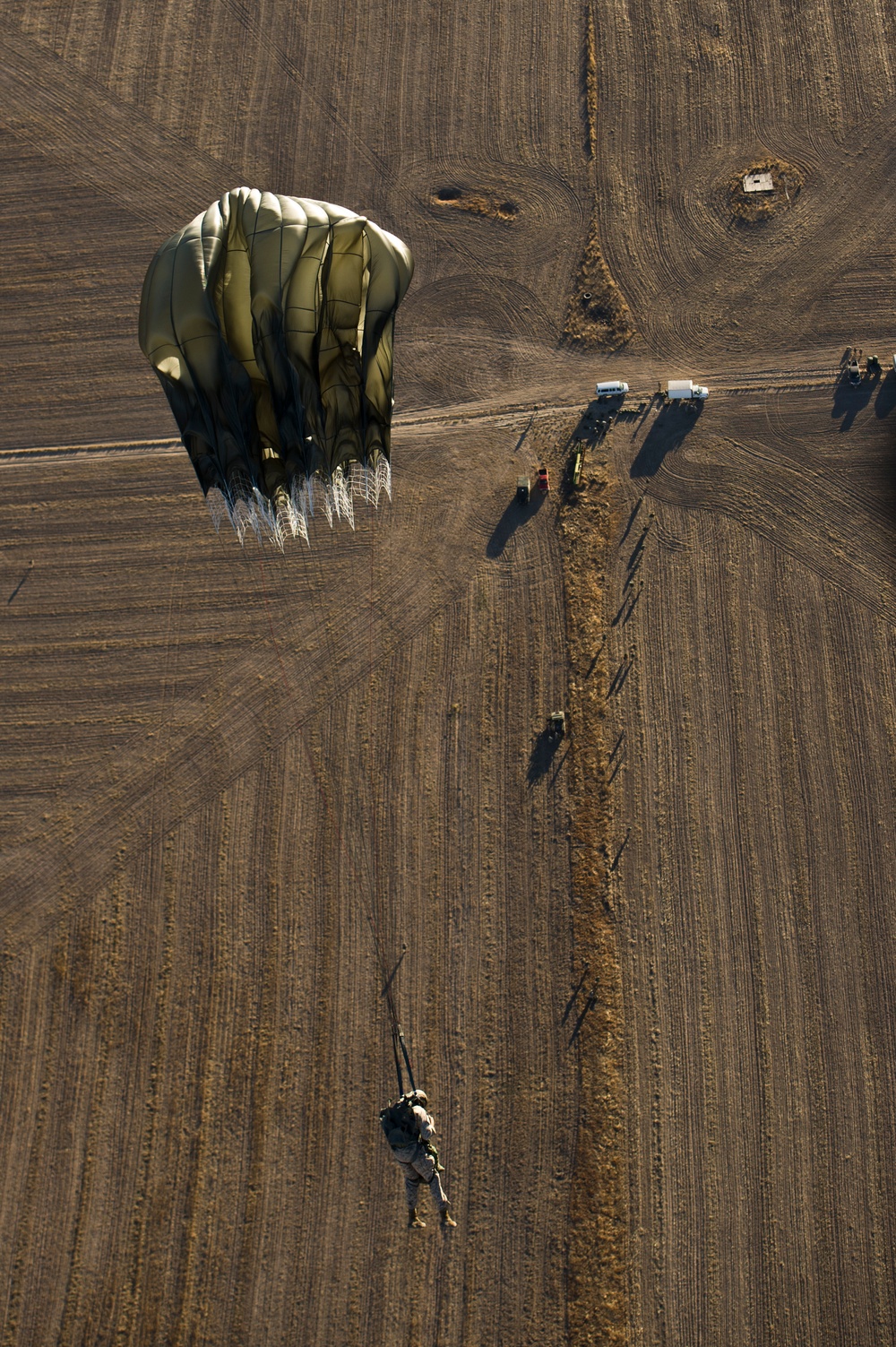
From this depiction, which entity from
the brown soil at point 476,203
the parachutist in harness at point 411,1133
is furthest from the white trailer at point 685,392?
the parachutist in harness at point 411,1133

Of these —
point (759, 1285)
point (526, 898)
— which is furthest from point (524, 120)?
point (759, 1285)

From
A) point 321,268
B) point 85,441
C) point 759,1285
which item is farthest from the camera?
point 85,441

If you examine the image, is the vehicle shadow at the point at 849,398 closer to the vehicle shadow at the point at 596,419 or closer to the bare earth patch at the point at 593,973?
the vehicle shadow at the point at 596,419

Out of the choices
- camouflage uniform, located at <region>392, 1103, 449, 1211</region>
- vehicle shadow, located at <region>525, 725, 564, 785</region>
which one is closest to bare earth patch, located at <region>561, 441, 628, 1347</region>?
vehicle shadow, located at <region>525, 725, 564, 785</region>

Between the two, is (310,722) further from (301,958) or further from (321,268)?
(321,268)

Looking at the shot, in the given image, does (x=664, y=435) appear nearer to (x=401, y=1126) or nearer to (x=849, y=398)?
(x=849, y=398)

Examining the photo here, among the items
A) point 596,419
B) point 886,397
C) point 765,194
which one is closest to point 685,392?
point 596,419

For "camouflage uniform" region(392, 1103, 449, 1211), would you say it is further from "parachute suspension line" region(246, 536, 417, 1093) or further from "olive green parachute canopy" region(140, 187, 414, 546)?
"olive green parachute canopy" region(140, 187, 414, 546)
